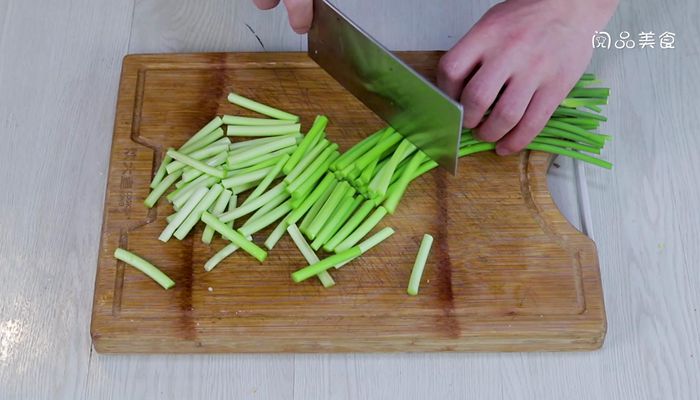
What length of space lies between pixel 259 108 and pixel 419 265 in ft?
2.37

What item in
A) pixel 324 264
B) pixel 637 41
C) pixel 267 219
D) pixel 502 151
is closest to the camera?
pixel 324 264

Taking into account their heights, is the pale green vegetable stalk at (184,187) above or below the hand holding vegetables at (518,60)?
below

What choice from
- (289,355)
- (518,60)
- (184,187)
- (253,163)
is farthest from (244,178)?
(518,60)

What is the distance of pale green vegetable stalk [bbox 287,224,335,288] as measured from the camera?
7.61 ft

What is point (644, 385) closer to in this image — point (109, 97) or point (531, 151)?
point (531, 151)

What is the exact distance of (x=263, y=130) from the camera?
256 centimetres

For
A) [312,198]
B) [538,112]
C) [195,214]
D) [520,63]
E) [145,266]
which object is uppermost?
[520,63]

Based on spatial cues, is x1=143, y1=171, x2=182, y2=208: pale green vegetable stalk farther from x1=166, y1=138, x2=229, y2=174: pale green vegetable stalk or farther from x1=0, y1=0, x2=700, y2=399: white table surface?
x1=0, y1=0, x2=700, y2=399: white table surface

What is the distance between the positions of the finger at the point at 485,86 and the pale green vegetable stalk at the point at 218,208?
2.45 ft

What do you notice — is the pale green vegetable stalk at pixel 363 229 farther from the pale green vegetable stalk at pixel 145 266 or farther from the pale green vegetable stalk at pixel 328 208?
the pale green vegetable stalk at pixel 145 266

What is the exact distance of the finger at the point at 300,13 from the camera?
2.31 m

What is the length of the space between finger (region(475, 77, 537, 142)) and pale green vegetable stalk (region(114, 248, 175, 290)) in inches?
40.0

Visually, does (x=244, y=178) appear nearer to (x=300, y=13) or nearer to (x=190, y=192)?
(x=190, y=192)

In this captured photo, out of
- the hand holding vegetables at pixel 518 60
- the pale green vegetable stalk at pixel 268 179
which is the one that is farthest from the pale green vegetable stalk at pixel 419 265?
the pale green vegetable stalk at pixel 268 179
